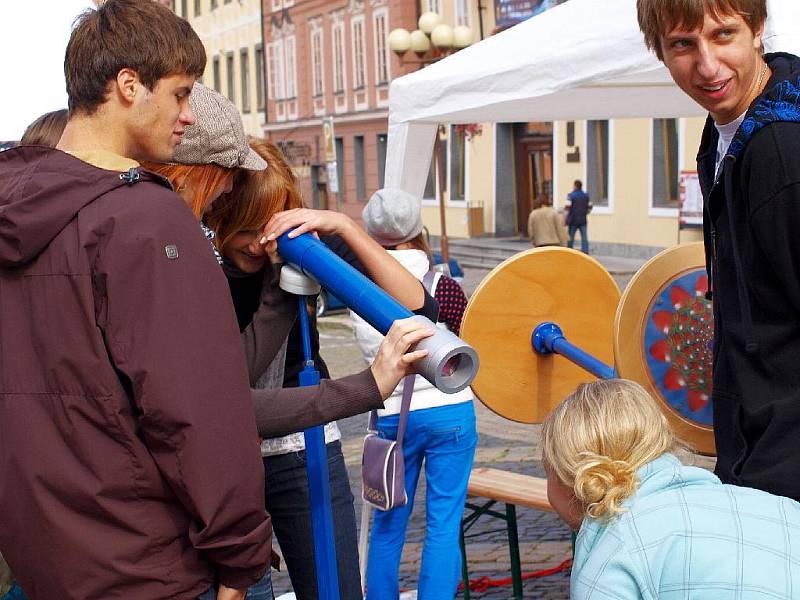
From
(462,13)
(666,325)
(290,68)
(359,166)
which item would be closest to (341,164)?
(359,166)

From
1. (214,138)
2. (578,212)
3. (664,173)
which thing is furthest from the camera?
(578,212)

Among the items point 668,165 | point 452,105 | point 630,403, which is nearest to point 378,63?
point 668,165

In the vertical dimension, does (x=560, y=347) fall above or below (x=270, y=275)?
below

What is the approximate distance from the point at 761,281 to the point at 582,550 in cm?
52

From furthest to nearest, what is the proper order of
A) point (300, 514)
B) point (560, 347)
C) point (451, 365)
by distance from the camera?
point (560, 347), point (300, 514), point (451, 365)

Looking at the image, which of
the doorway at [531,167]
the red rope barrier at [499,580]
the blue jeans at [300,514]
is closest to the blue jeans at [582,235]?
the doorway at [531,167]

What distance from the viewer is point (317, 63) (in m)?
42.6

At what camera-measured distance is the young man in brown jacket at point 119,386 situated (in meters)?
1.71

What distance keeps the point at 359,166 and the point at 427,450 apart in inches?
1402

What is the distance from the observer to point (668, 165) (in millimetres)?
25234

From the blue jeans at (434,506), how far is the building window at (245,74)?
45766 mm

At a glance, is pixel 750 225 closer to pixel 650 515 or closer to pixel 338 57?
pixel 650 515

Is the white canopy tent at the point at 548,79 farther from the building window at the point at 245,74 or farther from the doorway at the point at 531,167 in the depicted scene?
the building window at the point at 245,74

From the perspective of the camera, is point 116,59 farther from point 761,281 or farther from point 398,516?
point 398,516
